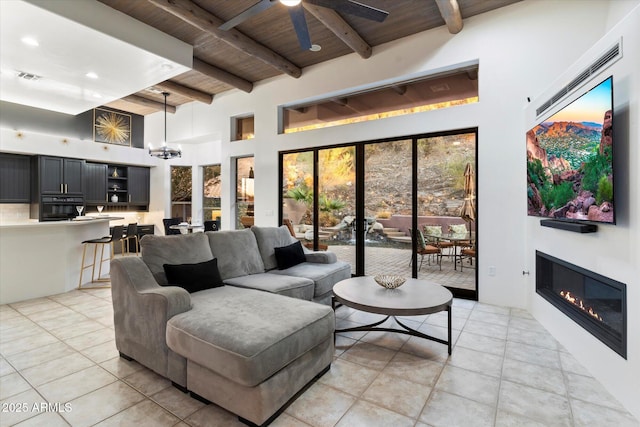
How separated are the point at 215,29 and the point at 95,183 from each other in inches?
220

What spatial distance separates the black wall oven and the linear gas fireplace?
29.1 feet

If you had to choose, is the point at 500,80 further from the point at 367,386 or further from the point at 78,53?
the point at 78,53

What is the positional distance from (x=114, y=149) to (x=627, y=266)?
936 centimetres

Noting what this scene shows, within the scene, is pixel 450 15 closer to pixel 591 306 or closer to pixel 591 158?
pixel 591 158

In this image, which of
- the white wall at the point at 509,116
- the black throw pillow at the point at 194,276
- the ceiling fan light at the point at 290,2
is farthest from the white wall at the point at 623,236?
the black throw pillow at the point at 194,276

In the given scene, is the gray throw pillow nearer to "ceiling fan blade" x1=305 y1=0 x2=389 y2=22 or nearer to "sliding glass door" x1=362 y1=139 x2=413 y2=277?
"sliding glass door" x1=362 y1=139 x2=413 y2=277

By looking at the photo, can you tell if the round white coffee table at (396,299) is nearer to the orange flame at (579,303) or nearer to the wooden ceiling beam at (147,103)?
the orange flame at (579,303)

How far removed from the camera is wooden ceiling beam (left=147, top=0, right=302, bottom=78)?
3.65 metres

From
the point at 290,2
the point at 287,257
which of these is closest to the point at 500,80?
the point at 290,2

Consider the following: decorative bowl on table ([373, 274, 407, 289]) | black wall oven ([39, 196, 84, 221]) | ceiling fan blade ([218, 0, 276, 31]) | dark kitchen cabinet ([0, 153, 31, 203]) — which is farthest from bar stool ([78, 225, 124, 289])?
decorative bowl on table ([373, 274, 407, 289])

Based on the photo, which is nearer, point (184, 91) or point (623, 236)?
point (623, 236)

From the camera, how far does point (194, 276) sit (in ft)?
9.03

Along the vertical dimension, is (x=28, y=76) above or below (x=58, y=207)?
above

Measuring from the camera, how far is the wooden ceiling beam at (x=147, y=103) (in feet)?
22.6
